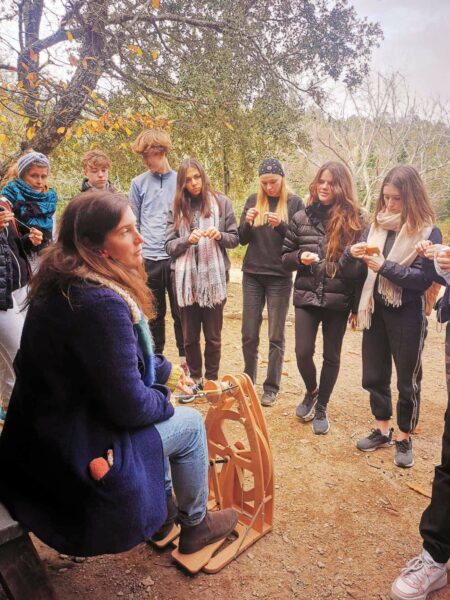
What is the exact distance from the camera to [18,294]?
3020mm

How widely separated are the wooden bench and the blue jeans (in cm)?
57

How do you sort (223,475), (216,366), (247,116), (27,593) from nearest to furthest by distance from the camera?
(27,593), (223,475), (216,366), (247,116)

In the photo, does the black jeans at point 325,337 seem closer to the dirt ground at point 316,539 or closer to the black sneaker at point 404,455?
the dirt ground at point 316,539

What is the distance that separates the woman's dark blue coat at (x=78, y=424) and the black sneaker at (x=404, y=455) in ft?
6.45

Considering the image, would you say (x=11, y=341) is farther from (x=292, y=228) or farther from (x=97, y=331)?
(x=292, y=228)

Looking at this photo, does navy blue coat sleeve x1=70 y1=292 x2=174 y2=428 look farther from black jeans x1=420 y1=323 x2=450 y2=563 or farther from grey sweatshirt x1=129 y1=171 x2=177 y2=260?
grey sweatshirt x1=129 y1=171 x2=177 y2=260

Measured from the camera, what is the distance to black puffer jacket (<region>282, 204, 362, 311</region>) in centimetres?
298

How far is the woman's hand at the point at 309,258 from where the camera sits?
302cm

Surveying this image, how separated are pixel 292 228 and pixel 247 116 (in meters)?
3.40

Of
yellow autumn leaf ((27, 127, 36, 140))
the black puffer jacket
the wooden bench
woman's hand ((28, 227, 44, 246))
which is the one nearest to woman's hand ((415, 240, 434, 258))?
the black puffer jacket

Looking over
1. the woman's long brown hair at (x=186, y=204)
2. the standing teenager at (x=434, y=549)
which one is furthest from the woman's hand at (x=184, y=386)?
the woman's long brown hair at (x=186, y=204)

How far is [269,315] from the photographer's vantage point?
11.7ft

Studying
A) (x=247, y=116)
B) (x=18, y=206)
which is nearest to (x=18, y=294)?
(x=18, y=206)

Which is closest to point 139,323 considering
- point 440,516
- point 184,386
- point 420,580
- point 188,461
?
point 184,386
